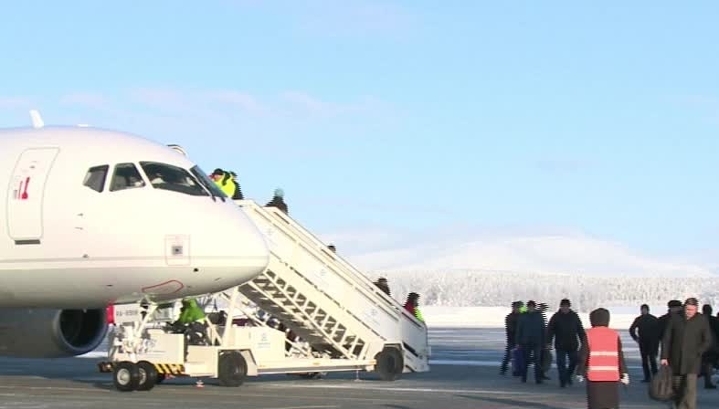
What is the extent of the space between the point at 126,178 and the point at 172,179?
738 mm

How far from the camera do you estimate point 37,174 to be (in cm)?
2316

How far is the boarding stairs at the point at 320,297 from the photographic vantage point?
26.2 metres

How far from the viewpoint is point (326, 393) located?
23797 mm

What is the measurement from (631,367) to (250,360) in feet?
41.2

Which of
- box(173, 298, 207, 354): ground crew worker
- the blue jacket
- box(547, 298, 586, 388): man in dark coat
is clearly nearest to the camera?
box(173, 298, 207, 354): ground crew worker

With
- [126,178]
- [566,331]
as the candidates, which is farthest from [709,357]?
[126,178]

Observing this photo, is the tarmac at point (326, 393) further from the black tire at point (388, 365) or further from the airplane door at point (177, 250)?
the airplane door at point (177, 250)

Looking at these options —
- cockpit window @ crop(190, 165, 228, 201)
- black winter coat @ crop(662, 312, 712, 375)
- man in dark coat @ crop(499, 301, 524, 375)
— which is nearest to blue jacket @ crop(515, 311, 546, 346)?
man in dark coat @ crop(499, 301, 524, 375)

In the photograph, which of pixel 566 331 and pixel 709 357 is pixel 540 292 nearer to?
pixel 566 331

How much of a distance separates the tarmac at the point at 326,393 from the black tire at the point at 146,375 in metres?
0.14

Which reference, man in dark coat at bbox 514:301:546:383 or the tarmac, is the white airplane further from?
man in dark coat at bbox 514:301:546:383

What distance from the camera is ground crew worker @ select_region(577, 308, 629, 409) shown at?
1706cm

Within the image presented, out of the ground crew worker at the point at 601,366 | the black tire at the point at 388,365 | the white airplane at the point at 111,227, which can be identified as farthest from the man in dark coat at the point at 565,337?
the ground crew worker at the point at 601,366

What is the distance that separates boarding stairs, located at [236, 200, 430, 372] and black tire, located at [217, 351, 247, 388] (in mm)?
1999
